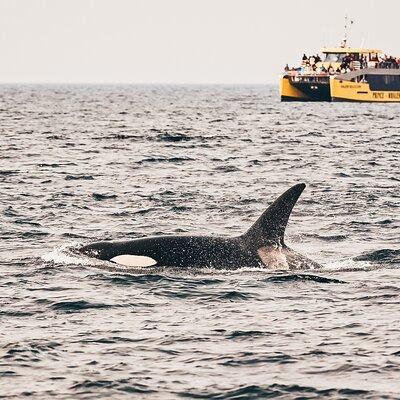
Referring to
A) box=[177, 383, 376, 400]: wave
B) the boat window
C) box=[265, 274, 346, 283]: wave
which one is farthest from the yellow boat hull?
box=[177, 383, 376, 400]: wave

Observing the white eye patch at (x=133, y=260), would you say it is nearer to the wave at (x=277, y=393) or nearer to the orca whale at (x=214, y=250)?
the orca whale at (x=214, y=250)

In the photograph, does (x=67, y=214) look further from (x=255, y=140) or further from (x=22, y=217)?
(x=255, y=140)

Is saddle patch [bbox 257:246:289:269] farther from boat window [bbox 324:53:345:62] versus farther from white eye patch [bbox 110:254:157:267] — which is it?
boat window [bbox 324:53:345:62]

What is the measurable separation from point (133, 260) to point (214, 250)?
119 cm

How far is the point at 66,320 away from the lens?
1359 cm

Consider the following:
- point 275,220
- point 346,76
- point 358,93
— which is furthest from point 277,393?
point 358,93

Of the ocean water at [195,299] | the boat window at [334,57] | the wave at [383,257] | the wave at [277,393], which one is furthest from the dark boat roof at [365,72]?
the wave at [277,393]

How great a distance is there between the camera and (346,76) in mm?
105250

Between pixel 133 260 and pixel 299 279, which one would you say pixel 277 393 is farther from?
pixel 133 260

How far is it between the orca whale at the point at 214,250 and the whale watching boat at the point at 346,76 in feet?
293

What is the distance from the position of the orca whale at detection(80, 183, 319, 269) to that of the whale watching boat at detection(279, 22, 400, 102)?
89.2 m

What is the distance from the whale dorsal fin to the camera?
52.4 ft

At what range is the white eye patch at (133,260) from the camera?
53.3ft

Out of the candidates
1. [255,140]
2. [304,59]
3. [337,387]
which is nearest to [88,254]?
[337,387]
